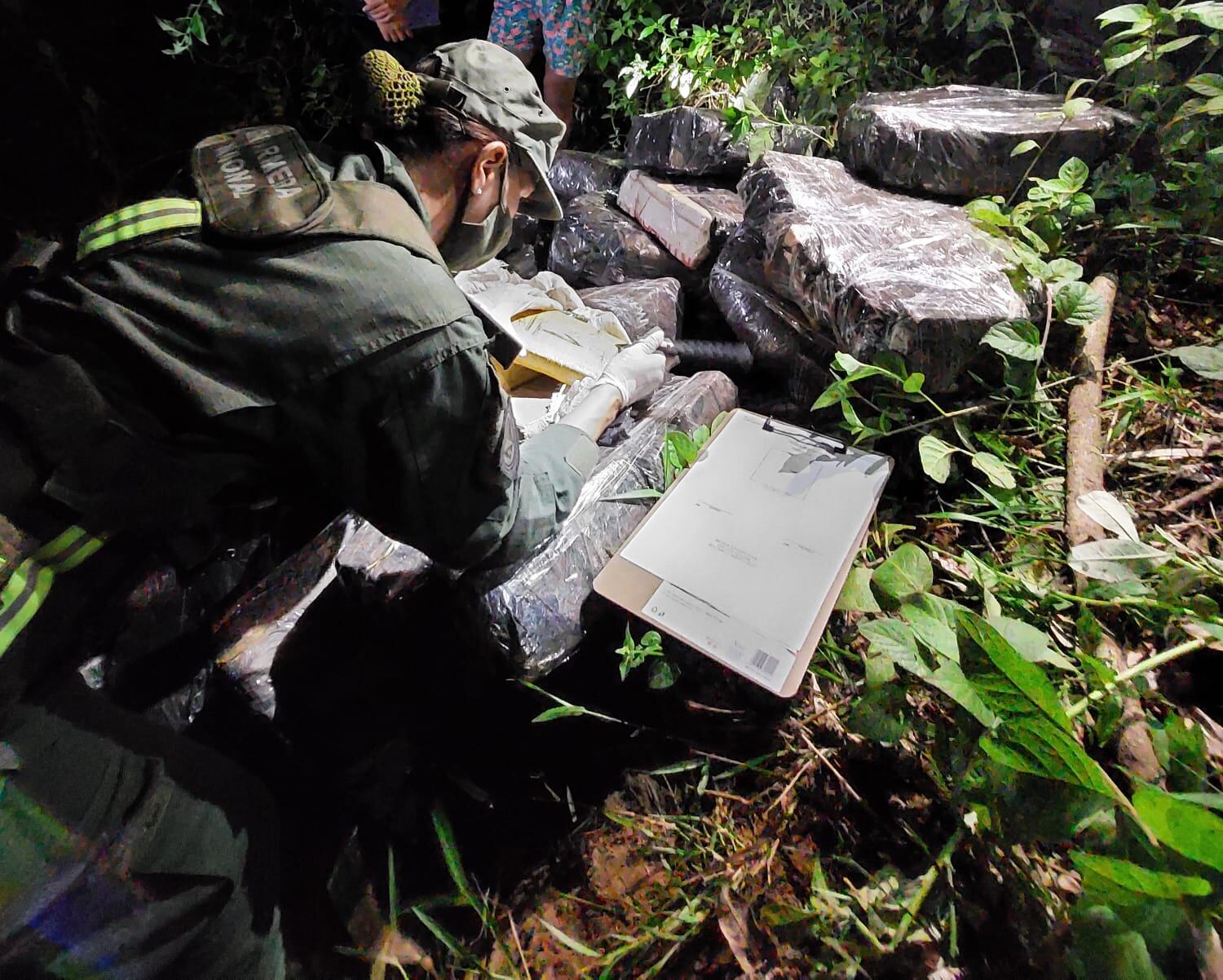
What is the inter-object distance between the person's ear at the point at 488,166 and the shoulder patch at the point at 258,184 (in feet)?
0.93

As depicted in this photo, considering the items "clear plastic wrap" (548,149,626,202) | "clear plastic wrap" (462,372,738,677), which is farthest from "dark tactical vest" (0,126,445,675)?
"clear plastic wrap" (548,149,626,202)

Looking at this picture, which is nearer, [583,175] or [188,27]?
[188,27]

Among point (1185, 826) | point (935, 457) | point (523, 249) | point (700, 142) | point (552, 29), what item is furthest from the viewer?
point (552, 29)

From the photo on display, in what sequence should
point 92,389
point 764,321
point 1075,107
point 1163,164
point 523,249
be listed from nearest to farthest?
1. point 92,389
2. point 1075,107
3. point 1163,164
4. point 764,321
5. point 523,249

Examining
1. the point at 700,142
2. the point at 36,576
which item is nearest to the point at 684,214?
the point at 700,142

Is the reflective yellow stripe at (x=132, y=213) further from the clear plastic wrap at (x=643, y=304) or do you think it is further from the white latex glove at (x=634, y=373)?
the clear plastic wrap at (x=643, y=304)

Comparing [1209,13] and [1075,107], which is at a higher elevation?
[1209,13]

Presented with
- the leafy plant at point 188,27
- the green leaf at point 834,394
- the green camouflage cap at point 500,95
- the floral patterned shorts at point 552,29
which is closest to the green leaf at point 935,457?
the green leaf at point 834,394

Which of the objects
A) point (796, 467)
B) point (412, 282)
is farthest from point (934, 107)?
point (412, 282)

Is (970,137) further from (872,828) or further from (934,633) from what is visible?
(872,828)

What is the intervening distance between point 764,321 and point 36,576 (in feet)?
5.09

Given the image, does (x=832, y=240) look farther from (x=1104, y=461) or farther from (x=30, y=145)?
(x=30, y=145)

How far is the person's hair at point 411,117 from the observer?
0.99 metres

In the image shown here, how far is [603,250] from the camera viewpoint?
6.95 feet
